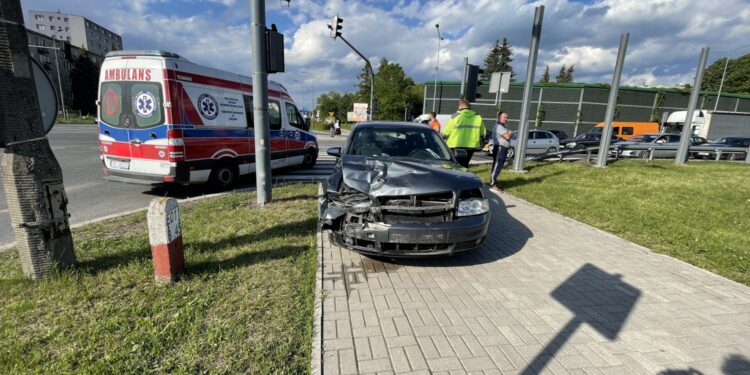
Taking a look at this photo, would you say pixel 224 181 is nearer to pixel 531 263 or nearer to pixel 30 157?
pixel 30 157

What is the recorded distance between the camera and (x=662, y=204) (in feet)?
22.0

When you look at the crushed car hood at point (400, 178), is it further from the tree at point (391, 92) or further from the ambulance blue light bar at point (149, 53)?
the tree at point (391, 92)

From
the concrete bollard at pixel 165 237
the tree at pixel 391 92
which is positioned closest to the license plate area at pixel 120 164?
the concrete bollard at pixel 165 237

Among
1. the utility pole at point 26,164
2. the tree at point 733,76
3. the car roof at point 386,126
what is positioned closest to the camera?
the utility pole at point 26,164

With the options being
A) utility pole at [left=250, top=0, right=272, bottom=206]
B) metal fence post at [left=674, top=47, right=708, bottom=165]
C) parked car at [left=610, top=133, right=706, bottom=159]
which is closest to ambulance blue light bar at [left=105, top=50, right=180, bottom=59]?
utility pole at [left=250, top=0, right=272, bottom=206]

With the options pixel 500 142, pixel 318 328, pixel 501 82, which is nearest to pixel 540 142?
pixel 501 82

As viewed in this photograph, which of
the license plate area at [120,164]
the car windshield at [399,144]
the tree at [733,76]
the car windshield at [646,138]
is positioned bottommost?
the license plate area at [120,164]

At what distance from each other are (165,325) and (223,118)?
19.4 ft

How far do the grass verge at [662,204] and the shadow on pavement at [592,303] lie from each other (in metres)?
1.52

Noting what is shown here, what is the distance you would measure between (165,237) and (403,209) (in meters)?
2.24

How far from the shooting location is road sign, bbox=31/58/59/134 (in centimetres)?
301

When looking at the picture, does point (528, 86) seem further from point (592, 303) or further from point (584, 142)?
point (584, 142)

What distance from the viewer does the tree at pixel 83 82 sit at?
5569cm

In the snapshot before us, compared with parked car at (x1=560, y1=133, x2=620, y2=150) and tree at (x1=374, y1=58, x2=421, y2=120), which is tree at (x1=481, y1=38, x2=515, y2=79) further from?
parked car at (x1=560, y1=133, x2=620, y2=150)
